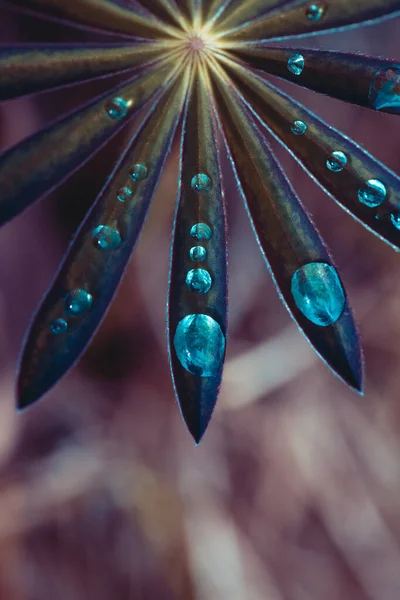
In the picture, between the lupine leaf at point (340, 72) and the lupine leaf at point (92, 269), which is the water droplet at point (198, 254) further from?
the lupine leaf at point (340, 72)

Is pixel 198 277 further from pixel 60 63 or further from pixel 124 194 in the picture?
pixel 60 63

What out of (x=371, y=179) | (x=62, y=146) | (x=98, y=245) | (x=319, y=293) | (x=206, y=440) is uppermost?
(x=62, y=146)

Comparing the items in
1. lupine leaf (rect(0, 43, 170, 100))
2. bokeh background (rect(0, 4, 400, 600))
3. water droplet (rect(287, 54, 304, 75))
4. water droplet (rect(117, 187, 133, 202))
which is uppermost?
lupine leaf (rect(0, 43, 170, 100))

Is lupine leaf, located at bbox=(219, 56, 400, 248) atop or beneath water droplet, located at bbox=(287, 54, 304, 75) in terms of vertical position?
beneath

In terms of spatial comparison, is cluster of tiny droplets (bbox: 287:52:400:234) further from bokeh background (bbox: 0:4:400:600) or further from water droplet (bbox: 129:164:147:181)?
bokeh background (bbox: 0:4:400:600)

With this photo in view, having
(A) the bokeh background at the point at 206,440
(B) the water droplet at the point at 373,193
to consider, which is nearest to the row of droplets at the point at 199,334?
(B) the water droplet at the point at 373,193

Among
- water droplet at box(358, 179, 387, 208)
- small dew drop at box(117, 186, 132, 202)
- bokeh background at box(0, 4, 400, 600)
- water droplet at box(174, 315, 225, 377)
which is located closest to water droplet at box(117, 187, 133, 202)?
small dew drop at box(117, 186, 132, 202)

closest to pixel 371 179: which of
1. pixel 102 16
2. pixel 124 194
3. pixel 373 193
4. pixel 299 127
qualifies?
pixel 373 193
